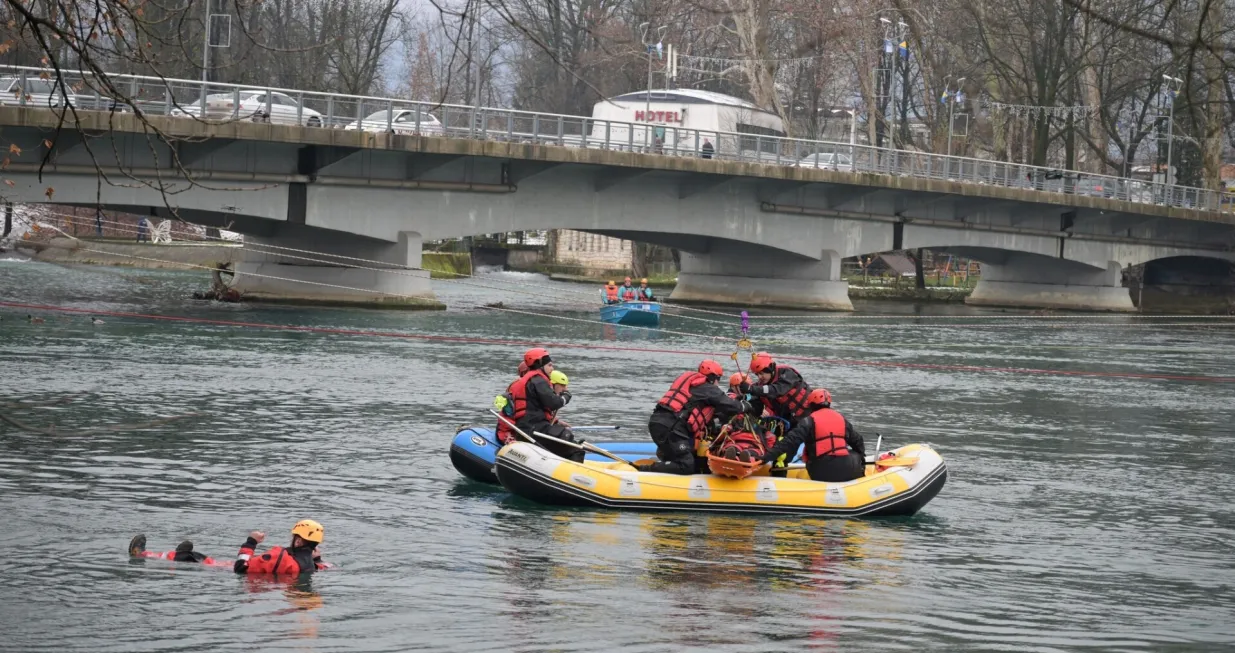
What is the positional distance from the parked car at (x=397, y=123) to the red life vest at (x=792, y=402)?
25.4 metres

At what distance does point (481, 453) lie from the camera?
65.5 ft

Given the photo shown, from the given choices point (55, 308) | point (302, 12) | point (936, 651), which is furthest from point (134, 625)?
point (302, 12)

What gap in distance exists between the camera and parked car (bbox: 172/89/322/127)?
4053cm

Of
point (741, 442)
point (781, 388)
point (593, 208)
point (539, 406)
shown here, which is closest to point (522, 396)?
point (539, 406)

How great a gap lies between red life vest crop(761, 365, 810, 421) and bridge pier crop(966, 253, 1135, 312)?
171 ft

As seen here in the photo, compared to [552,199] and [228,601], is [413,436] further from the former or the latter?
[552,199]

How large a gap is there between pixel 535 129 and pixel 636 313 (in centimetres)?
687

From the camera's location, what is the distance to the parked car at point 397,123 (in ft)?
144

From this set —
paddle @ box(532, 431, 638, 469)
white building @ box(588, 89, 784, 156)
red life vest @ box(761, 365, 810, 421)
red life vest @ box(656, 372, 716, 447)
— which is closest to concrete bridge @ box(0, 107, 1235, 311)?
white building @ box(588, 89, 784, 156)

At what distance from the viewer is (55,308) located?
43531 millimetres

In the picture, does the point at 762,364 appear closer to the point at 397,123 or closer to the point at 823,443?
the point at 823,443

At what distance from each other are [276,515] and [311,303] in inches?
1224

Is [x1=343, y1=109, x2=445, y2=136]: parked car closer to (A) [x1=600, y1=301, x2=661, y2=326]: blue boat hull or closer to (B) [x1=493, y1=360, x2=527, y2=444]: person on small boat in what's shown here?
(A) [x1=600, y1=301, x2=661, y2=326]: blue boat hull

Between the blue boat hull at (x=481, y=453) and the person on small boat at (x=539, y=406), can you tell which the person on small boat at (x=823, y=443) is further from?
the person on small boat at (x=539, y=406)
